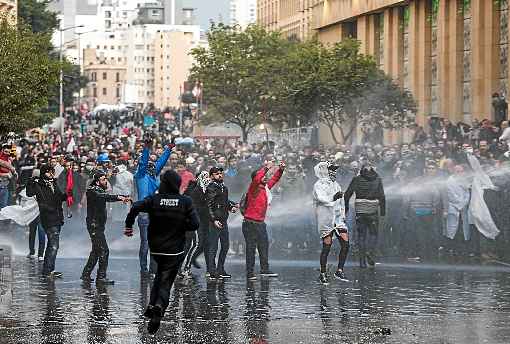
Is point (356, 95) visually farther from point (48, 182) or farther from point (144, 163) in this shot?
point (144, 163)

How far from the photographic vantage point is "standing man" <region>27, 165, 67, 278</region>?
2097cm

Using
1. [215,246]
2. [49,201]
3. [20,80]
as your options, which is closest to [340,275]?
[215,246]

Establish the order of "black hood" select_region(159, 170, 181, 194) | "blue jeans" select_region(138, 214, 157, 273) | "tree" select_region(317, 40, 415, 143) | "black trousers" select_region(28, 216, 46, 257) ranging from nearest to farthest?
"black hood" select_region(159, 170, 181, 194)
"blue jeans" select_region(138, 214, 157, 273)
"black trousers" select_region(28, 216, 46, 257)
"tree" select_region(317, 40, 415, 143)

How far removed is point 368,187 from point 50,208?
4839 millimetres

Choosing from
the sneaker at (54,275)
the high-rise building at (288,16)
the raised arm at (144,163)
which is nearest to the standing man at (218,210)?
the raised arm at (144,163)

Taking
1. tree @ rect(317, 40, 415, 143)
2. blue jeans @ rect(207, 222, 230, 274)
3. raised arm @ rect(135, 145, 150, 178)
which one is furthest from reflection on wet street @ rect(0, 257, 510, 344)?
tree @ rect(317, 40, 415, 143)

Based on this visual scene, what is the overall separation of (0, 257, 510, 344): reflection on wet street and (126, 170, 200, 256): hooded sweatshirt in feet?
2.71

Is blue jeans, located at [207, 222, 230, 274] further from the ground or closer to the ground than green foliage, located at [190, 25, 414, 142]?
closer to the ground

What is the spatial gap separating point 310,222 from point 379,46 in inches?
1826

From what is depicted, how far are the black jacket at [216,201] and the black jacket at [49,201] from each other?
207 cm

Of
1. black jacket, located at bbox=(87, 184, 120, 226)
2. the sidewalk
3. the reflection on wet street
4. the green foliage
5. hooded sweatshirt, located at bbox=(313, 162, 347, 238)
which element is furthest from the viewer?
the green foliage

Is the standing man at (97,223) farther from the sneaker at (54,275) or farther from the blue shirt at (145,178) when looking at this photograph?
the blue shirt at (145,178)

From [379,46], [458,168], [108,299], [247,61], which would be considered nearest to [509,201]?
[458,168]

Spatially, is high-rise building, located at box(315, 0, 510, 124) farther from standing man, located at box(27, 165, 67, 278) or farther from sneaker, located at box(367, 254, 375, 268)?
standing man, located at box(27, 165, 67, 278)
